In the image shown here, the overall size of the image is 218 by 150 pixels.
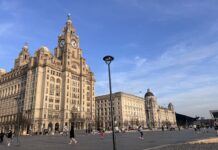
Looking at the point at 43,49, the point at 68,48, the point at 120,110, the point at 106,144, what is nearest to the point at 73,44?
the point at 68,48

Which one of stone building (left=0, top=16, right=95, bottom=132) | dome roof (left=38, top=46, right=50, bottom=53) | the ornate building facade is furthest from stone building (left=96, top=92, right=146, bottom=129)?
dome roof (left=38, top=46, right=50, bottom=53)

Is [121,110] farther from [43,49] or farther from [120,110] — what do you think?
[43,49]

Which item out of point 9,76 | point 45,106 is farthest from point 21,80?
point 45,106

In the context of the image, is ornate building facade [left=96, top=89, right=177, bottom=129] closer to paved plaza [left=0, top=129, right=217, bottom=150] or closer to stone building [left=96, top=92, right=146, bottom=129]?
stone building [left=96, top=92, right=146, bottom=129]

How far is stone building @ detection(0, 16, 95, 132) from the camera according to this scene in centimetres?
9388

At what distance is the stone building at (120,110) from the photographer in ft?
451

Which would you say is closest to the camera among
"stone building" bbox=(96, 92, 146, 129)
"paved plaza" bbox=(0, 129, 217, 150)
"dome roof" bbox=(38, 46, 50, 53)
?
"paved plaza" bbox=(0, 129, 217, 150)

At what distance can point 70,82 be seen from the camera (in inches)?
4232

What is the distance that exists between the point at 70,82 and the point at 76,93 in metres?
7.19

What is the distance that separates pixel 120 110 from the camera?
138 m

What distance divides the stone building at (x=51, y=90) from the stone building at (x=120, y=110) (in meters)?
25.3

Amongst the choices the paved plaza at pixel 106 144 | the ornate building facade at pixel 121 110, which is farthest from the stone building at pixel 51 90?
the paved plaza at pixel 106 144

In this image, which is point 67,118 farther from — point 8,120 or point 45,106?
point 8,120

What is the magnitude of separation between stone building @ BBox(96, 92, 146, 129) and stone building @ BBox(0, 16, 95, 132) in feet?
83.1
